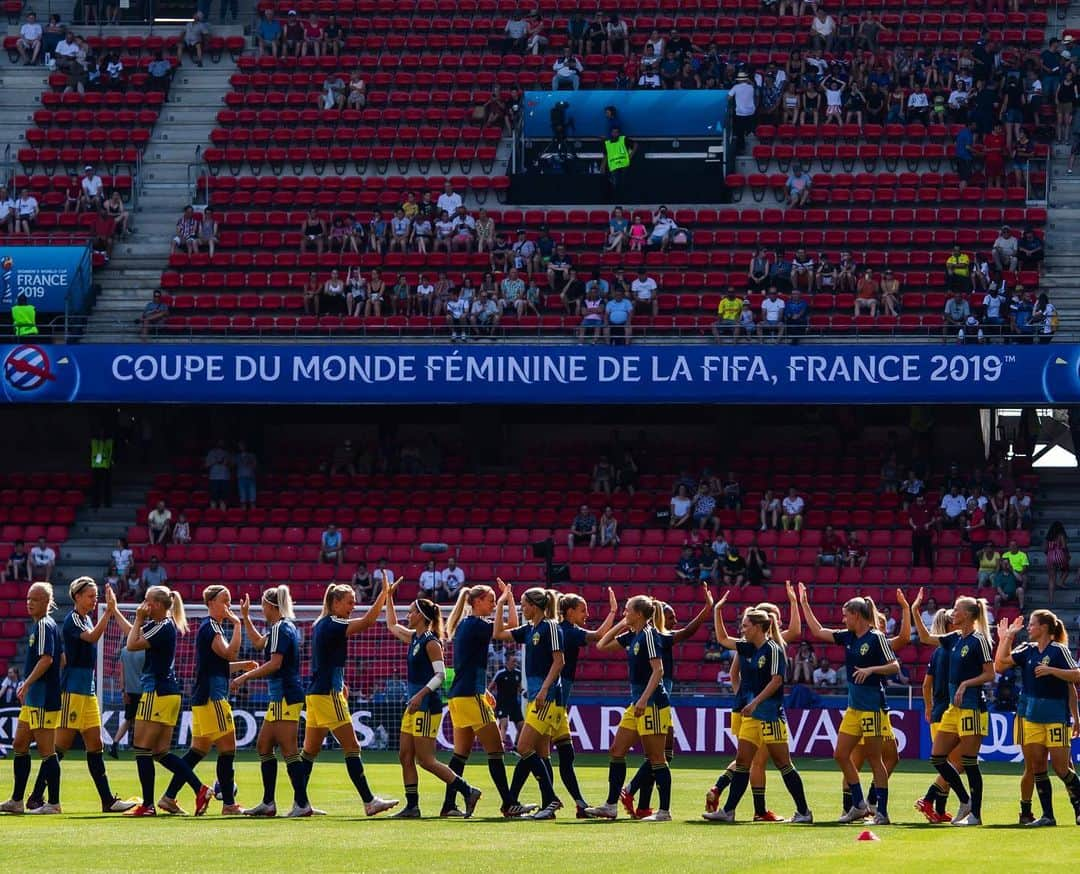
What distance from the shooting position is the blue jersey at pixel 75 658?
1736 cm

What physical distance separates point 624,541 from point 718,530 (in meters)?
1.61

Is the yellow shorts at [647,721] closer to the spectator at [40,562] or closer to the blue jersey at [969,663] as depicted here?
the blue jersey at [969,663]

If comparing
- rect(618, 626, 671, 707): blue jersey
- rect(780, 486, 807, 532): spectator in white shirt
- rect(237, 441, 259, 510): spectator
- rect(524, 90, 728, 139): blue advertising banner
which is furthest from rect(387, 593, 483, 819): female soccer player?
rect(524, 90, 728, 139): blue advertising banner

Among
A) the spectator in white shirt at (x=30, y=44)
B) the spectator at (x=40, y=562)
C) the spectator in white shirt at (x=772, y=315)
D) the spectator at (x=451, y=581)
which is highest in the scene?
the spectator in white shirt at (x=30, y=44)

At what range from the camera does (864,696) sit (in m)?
16.8

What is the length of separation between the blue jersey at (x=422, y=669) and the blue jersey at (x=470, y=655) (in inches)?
7.1

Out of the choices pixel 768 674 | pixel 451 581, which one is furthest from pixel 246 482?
pixel 768 674

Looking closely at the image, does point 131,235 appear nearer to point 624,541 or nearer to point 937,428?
point 624,541

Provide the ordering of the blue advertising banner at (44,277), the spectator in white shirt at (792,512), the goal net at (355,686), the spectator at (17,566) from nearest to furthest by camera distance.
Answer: the goal net at (355,686), the spectator in white shirt at (792,512), the spectator at (17,566), the blue advertising banner at (44,277)

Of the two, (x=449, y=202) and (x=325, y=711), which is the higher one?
(x=449, y=202)

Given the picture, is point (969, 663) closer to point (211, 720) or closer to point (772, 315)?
point (211, 720)

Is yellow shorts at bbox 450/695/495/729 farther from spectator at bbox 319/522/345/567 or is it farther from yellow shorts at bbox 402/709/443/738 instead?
spectator at bbox 319/522/345/567

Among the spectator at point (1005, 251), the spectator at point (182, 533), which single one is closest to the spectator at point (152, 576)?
the spectator at point (182, 533)

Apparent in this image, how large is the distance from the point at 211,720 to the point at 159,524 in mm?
18011
